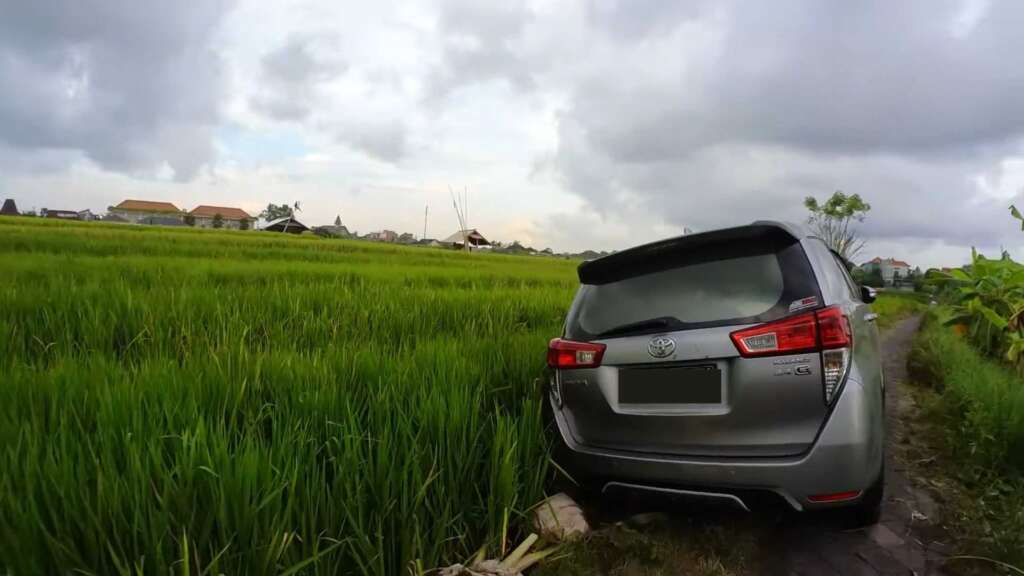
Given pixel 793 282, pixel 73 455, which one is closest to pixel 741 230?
pixel 793 282

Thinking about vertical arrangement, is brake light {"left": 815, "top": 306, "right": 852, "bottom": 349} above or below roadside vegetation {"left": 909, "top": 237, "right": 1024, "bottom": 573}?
above

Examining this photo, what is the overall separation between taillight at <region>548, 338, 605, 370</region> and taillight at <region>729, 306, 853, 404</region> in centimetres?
61

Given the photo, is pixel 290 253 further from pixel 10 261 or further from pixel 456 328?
pixel 456 328

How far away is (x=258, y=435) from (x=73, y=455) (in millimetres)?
603

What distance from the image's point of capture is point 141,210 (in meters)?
105

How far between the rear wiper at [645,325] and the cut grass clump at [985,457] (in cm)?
164

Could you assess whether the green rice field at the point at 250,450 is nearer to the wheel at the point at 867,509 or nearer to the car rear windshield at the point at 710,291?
the car rear windshield at the point at 710,291

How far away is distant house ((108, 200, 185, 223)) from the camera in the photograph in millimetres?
101125

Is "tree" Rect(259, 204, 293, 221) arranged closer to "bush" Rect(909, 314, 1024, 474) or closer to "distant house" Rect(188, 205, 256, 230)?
"distant house" Rect(188, 205, 256, 230)

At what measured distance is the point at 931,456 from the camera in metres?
3.79

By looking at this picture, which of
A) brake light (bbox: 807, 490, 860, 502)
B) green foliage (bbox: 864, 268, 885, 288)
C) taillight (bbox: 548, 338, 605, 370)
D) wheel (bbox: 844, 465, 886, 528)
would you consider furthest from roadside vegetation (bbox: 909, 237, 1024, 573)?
taillight (bbox: 548, 338, 605, 370)

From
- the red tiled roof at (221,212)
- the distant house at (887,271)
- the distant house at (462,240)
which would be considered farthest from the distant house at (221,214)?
the distant house at (887,271)

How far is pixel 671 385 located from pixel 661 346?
17cm

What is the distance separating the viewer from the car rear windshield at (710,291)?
215 centimetres
